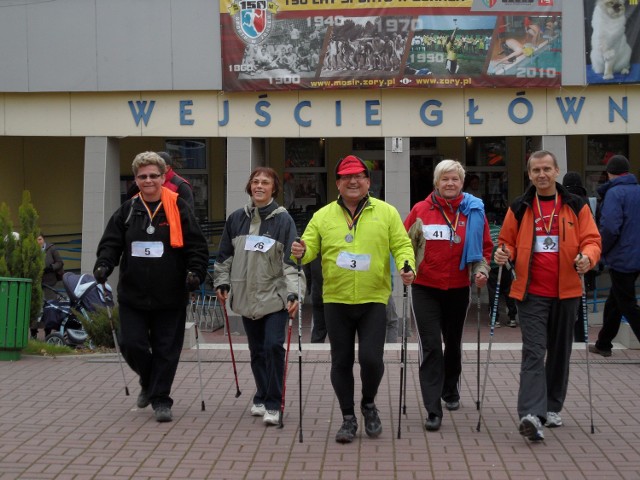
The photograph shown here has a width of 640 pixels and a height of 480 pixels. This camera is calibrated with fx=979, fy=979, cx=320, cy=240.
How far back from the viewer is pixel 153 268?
7.42 meters

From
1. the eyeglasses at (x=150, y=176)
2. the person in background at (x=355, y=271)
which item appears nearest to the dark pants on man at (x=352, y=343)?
the person in background at (x=355, y=271)

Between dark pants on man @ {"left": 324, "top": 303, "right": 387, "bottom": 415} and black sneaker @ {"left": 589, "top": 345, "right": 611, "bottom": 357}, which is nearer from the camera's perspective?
dark pants on man @ {"left": 324, "top": 303, "right": 387, "bottom": 415}

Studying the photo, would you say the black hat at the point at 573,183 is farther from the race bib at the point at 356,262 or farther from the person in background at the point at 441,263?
the race bib at the point at 356,262

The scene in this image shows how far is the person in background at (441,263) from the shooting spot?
7102 mm

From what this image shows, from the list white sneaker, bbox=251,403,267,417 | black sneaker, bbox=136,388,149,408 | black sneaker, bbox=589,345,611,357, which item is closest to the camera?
white sneaker, bbox=251,403,267,417

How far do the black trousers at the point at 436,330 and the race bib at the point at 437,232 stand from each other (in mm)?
376

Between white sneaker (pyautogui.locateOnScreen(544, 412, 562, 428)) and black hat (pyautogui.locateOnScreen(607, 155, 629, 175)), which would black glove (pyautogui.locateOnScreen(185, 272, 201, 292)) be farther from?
black hat (pyautogui.locateOnScreen(607, 155, 629, 175))

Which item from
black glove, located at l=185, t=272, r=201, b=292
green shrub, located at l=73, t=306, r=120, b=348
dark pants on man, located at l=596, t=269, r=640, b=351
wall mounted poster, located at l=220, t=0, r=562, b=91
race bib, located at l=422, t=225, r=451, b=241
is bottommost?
green shrub, located at l=73, t=306, r=120, b=348

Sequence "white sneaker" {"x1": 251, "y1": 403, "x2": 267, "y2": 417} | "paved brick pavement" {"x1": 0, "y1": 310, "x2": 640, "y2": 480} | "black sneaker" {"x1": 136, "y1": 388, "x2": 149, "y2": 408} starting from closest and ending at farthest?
"paved brick pavement" {"x1": 0, "y1": 310, "x2": 640, "y2": 480}
"white sneaker" {"x1": 251, "y1": 403, "x2": 267, "y2": 417}
"black sneaker" {"x1": 136, "y1": 388, "x2": 149, "y2": 408}

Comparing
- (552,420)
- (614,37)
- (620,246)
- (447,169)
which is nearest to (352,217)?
(447,169)

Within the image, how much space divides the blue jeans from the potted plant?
3.62m

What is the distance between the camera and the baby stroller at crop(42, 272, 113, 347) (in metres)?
11.2

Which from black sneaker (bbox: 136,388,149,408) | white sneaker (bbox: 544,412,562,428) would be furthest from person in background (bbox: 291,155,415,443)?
black sneaker (bbox: 136,388,149,408)

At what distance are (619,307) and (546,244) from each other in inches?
123
